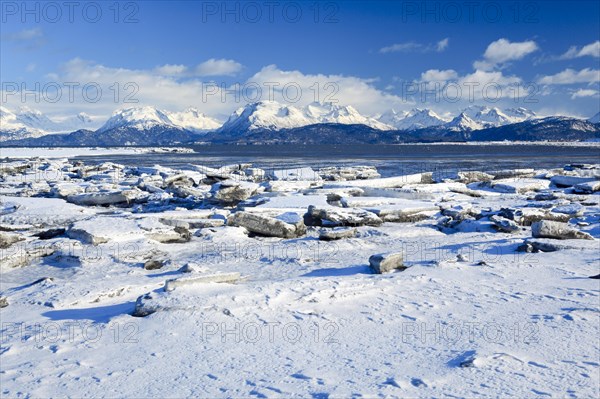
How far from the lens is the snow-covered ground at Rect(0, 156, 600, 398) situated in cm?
536

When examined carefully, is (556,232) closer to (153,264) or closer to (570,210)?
(570,210)

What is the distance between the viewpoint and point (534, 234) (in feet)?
41.7

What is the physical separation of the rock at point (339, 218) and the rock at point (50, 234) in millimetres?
7006

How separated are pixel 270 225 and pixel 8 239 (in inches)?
262

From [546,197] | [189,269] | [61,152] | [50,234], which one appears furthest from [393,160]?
[61,152]

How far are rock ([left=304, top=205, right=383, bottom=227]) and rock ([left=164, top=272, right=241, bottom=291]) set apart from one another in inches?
246

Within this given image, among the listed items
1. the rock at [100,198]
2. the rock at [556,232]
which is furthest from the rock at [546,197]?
the rock at [100,198]

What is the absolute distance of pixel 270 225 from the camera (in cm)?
1391

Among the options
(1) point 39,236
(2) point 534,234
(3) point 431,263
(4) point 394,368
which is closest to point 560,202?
(2) point 534,234

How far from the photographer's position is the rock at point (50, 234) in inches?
520

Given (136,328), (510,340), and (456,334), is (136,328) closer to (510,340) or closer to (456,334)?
(456,334)

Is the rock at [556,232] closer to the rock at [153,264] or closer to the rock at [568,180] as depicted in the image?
the rock at [153,264]

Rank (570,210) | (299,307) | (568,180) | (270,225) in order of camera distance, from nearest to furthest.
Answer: (299,307) < (270,225) < (570,210) < (568,180)

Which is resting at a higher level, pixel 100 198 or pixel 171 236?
pixel 100 198
